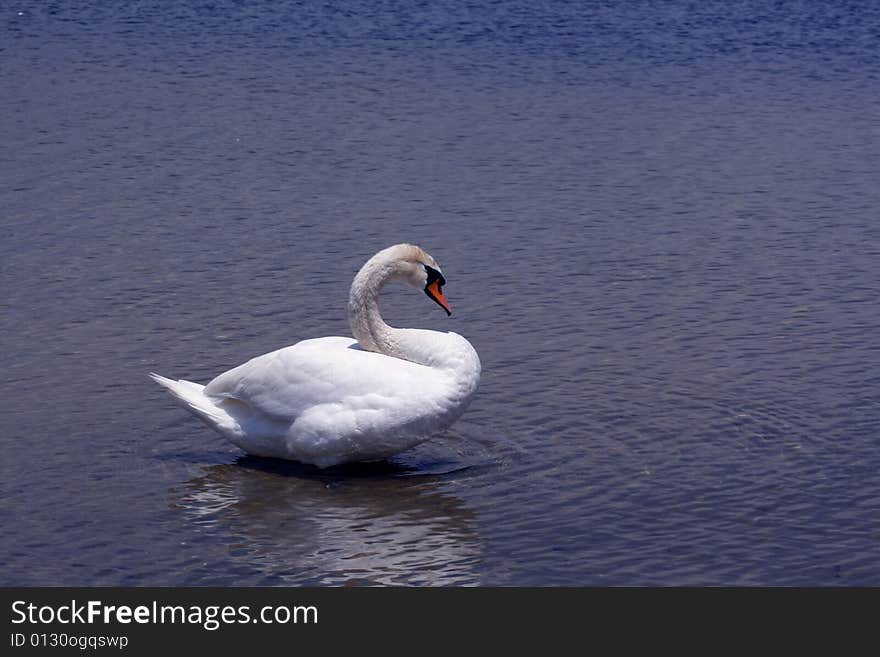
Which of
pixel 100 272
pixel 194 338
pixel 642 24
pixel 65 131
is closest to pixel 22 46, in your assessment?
pixel 65 131

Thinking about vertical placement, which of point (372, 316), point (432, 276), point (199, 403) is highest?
point (432, 276)

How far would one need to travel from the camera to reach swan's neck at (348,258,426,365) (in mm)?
10500

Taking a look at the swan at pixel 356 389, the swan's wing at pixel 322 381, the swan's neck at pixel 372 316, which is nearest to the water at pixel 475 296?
the swan at pixel 356 389

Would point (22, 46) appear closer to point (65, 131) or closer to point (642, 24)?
point (65, 131)

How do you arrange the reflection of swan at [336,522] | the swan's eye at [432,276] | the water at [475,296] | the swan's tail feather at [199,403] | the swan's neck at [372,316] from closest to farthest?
the reflection of swan at [336,522] < the water at [475,296] < the swan's tail feather at [199,403] < the swan's neck at [372,316] < the swan's eye at [432,276]

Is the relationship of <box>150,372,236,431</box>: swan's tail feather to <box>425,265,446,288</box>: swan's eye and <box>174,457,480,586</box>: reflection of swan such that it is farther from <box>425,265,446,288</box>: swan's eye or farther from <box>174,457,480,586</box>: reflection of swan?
<box>425,265,446,288</box>: swan's eye

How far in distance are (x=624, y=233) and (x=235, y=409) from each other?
6.28 metres

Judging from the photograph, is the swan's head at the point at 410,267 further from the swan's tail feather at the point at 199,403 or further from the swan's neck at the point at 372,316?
the swan's tail feather at the point at 199,403

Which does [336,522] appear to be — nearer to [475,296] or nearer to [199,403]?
[199,403]

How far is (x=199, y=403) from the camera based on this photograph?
10484 millimetres

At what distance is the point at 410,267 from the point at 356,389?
1.07 metres

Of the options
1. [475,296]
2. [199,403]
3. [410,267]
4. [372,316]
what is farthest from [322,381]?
[475,296]

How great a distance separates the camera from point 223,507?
9594 millimetres

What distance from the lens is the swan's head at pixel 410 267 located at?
10.5m
